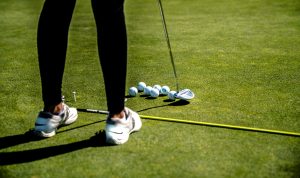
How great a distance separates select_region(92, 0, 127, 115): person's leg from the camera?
7.77 ft

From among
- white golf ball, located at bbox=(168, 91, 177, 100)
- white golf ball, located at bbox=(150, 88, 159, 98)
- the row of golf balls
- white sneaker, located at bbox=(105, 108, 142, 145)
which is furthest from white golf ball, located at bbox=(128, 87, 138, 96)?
white sneaker, located at bbox=(105, 108, 142, 145)

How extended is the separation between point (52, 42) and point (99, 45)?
322 millimetres

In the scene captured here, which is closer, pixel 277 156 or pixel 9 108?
pixel 277 156

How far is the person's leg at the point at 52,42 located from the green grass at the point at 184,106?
31cm

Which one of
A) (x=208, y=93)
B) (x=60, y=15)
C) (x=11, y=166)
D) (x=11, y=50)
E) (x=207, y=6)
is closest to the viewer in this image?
(x=11, y=166)

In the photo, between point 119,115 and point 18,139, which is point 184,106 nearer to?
point 119,115

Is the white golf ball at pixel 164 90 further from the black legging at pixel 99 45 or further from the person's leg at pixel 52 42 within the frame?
the person's leg at pixel 52 42

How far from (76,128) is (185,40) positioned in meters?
2.99

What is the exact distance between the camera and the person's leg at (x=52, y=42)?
99.3 inches

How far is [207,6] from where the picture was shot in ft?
27.9

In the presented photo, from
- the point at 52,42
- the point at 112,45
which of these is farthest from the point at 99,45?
the point at 52,42

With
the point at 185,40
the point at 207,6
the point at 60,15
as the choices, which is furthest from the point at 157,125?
the point at 207,6

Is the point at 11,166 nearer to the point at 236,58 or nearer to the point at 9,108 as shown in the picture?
the point at 9,108

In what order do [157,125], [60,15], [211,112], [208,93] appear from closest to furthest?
[60,15] → [157,125] → [211,112] → [208,93]
